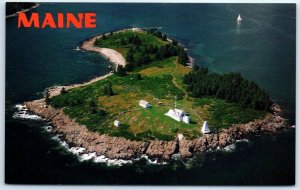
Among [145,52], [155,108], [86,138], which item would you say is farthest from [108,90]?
[145,52]

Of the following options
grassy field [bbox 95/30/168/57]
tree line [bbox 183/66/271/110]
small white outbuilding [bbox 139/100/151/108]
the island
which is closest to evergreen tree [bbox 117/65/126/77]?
the island

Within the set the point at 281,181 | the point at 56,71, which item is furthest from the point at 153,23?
the point at 281,181

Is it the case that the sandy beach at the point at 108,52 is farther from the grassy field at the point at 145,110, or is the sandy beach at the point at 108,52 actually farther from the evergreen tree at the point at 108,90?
the evergreen tree at the point at 108,90

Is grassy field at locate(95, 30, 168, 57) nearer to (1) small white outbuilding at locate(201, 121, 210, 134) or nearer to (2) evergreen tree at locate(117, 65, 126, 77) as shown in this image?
(2) evergreen tree at locate(117, 65, 126, 77)

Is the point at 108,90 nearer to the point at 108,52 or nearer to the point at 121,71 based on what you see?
the point at 121,71

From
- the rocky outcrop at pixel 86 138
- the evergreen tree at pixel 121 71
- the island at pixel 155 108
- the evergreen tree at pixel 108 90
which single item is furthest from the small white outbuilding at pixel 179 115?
the evergreen tree at pixel 121 71

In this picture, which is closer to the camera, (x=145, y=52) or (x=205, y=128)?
(x=205, y=128)

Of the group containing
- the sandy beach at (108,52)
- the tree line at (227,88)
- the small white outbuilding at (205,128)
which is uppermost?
the sandy beach at (108,52)
